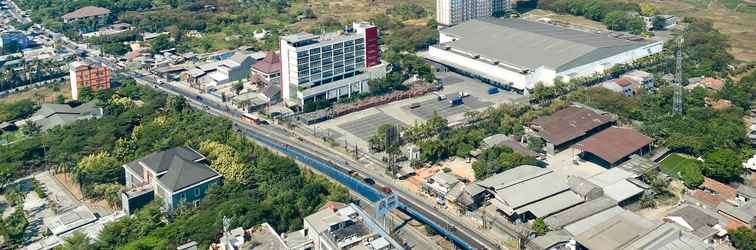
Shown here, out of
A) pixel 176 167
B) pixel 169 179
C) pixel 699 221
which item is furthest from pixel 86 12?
pixel 699 221

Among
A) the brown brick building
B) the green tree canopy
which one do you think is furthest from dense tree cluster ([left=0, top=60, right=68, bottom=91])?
the green tree canopy

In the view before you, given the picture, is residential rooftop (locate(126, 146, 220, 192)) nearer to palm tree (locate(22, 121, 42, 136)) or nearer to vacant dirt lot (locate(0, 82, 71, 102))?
palm tree (locate(22, 121, 42, 136))

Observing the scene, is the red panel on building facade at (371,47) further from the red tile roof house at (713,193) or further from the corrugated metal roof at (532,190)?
the red tile roof house at (713,193)

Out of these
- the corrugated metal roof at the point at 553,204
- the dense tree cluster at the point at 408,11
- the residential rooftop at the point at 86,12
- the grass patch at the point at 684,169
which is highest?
the residential rooftop at the point at 86,12

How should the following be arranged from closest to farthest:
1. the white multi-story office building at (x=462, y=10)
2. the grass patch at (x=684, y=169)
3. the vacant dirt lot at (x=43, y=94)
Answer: the grass patch at (x=684, y=169) < the vacant dirt lot at (x=43, y=94) < the white multi-story office building at (x=462, y=10)

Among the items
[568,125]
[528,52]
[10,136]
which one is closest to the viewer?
[568,125]

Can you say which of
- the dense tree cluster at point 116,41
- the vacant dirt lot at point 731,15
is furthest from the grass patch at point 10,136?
the vacant dirt lot at point 731,15

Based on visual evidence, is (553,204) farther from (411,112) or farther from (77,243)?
(77,243)
